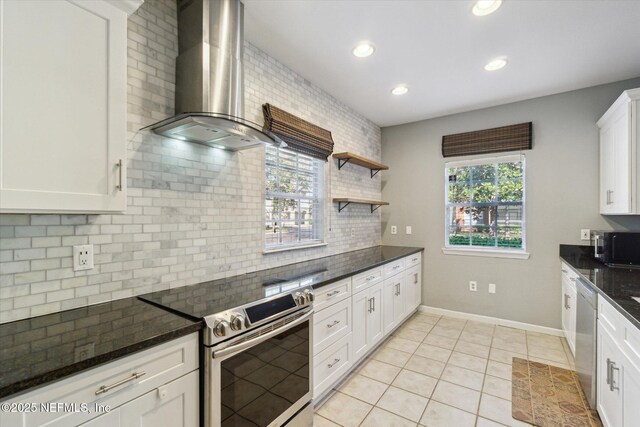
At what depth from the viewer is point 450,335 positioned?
10.9 ft

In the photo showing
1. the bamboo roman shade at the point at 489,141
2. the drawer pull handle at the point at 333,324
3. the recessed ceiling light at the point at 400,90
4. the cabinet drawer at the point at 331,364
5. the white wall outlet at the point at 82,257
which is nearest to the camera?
the white wall outlet at the point at 82,257

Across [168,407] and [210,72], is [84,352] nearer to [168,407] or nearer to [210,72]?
[168,407]

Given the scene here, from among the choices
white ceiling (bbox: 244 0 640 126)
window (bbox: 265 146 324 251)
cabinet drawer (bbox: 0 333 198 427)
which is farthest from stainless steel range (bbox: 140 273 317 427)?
white ceiling (bbox: 244 0 640 126)

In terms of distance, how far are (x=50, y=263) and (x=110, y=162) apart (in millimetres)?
587

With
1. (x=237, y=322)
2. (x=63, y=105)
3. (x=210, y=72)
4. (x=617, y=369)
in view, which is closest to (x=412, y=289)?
(x=617, y=369)

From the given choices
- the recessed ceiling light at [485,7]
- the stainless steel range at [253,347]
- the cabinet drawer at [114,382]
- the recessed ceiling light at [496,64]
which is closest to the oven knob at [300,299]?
the stainless steel range at [253,347]

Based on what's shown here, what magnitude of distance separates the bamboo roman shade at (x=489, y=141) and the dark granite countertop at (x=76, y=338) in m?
3.76

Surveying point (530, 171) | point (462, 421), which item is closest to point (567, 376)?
point (462, 421)

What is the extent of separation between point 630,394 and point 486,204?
103 inches

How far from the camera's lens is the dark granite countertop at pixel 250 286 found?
1.49 metres

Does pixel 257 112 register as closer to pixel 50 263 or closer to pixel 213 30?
pixel 213 30

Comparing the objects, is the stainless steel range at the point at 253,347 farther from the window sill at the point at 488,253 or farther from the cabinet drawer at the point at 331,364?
the window sill at the point at 488,253

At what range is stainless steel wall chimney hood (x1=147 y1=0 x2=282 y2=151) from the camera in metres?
1.69

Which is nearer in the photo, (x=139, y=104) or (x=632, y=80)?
(x=139, y=104)
